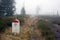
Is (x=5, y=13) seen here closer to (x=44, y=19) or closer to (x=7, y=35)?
(x=7, y=35)

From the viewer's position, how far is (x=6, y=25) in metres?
4.88

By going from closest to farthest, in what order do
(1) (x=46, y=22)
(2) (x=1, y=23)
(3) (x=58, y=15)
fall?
(3) (x=58, y=15)
(1) (x=46, y=22)
(2) (x=1, y=23)

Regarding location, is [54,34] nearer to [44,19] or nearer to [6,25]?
[44,19]

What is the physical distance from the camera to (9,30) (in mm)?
4848

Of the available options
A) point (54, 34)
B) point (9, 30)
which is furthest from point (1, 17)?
point (54, 34)

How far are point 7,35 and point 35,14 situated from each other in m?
1.04

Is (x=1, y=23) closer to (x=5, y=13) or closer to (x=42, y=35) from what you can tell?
(x=5, y=13)

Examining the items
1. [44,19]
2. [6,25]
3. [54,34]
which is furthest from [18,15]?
[54,34]

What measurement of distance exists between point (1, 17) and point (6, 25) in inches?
17.3

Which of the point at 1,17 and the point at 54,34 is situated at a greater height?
the point at 1,17

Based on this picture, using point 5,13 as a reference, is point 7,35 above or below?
below

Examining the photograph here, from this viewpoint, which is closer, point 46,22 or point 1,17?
point 46,22

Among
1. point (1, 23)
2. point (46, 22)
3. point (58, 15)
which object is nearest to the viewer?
point (58, 15)

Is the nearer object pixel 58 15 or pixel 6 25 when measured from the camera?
pixel 58 15
